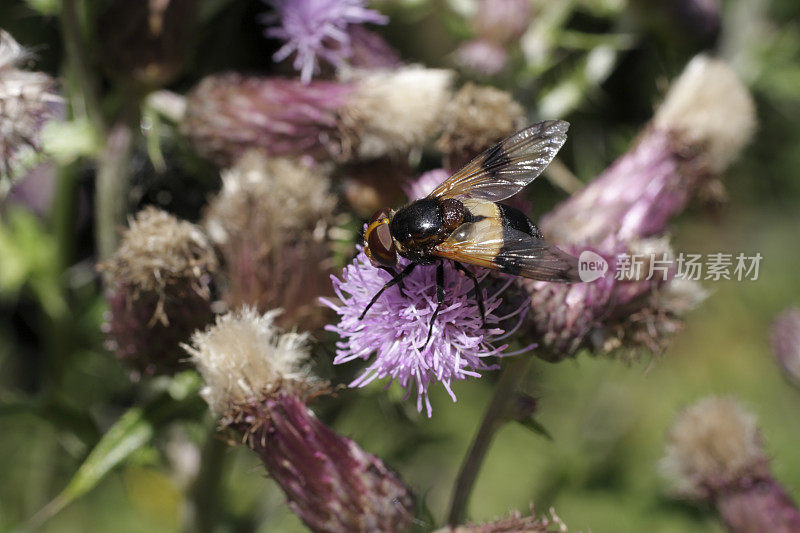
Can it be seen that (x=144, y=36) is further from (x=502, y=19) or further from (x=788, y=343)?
(x=788, y=343)

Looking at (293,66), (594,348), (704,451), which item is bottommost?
(704,451)

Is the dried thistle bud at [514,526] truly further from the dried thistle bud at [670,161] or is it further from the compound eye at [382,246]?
the dried thistle bud at [670,161]

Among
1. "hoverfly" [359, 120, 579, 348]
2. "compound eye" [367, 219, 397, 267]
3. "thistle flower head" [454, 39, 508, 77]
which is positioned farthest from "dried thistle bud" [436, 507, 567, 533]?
"thistle flower head" [454, 39, 508, 77]

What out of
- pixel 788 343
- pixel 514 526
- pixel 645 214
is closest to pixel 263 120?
pixel 645 214

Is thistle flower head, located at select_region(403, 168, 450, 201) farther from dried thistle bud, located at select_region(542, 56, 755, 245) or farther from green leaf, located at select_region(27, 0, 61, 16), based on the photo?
green leaf, located at select_region(27, 0, 61, 16)

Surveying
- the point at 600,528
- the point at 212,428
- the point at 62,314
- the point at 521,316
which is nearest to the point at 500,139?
the point at 521,316

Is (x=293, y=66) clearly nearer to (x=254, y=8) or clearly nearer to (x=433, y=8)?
(x=254, y=8)
